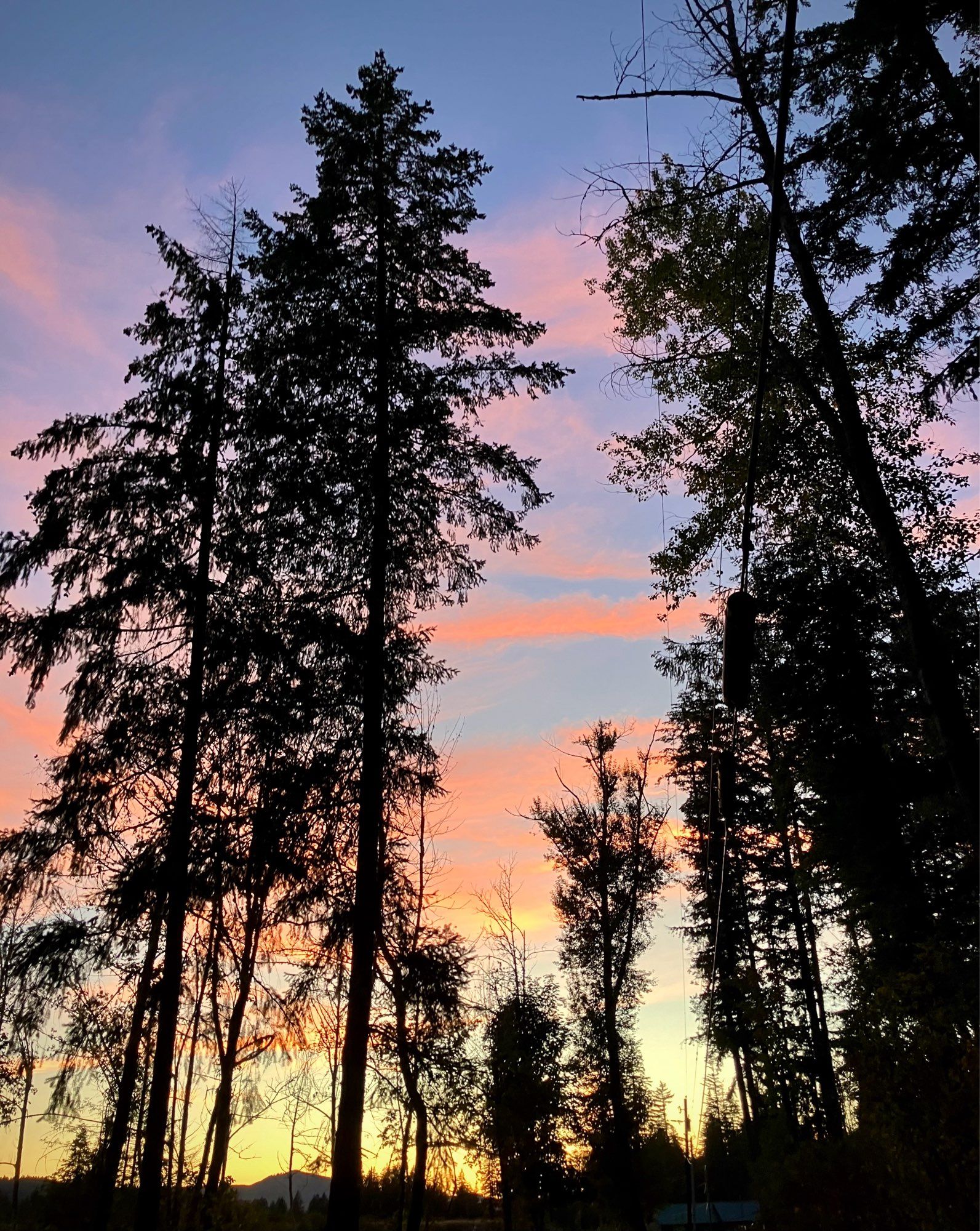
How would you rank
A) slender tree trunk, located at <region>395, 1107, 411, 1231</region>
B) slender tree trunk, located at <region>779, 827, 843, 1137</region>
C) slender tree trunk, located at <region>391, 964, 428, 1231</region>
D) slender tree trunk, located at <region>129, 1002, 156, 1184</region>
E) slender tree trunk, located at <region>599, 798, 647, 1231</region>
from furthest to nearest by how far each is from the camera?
slender tree trunk, located at <region>599, 798, 647, 1231</region> → slender tree trunk, located at <region>395, 1107, 411, 1231</region> → slender tree trunk, located at <region>779, 827, 843, 1137</region> → slender tree trunk, located at <region>129, 1002, 156, 1184</region> → slender tree trunk, located at <region>391, 964, 428, 1231</region>

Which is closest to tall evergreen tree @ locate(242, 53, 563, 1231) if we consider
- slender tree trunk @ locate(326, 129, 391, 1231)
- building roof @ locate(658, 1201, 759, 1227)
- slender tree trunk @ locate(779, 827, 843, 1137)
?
slender tree trunk @ locate(326, 129, 391, 1231)

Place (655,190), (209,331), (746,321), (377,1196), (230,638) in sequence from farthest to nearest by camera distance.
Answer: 1. (377,1196)
2. (209,331)
3. (746,321)
4. (230,638)
5. (655,190)

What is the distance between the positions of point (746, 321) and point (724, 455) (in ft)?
6.35

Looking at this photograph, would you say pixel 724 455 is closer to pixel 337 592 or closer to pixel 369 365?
pixel 369 365

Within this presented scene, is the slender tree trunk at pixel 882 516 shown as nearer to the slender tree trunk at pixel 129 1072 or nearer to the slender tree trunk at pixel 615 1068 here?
the slender tree trunk at pixel 129 1072

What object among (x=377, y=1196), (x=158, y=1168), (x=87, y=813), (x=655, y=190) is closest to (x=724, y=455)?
(x=655, y=190)

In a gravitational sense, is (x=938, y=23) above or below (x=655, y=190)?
above

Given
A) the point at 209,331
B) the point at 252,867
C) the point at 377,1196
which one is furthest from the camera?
the point at 377,1196

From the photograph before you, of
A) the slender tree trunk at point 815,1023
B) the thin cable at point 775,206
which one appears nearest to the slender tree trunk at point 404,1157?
the slender tree trunk at point 815,1023

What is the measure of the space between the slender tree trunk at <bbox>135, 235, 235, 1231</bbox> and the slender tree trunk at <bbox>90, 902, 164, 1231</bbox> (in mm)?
499

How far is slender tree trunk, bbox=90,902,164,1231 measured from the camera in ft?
39.7

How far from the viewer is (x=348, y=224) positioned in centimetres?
1275

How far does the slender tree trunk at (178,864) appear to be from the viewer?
33.3 ft

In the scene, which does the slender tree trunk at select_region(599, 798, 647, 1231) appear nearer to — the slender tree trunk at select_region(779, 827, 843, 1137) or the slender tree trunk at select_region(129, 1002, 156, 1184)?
the slender tree trunk at select_region(779, 827, 843, 1137)
